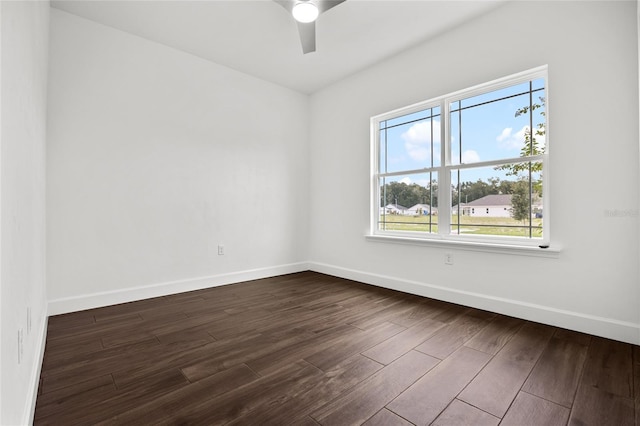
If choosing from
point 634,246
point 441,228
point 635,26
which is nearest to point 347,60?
point 441,228

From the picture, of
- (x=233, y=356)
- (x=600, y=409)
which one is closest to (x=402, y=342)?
(x=600, y=409)

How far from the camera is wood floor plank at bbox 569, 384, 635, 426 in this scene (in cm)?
136

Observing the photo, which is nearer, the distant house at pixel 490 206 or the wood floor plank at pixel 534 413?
the wood floor plank at pixel 534 413

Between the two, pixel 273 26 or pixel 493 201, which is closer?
pixel 493 201

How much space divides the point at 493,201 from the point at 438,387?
1.95 metres

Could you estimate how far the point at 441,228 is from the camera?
328 centimetres

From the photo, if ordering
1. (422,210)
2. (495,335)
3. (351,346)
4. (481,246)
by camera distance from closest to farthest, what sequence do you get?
(351,346), (495,335), (481,246), (422,210)

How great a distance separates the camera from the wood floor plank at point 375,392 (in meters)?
1.38

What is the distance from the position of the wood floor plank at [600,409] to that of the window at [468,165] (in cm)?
131

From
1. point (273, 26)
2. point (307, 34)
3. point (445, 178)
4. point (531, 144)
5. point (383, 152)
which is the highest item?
point (273, 26)

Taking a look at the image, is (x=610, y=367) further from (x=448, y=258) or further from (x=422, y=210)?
(x=422, y=210)

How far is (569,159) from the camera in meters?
2.40

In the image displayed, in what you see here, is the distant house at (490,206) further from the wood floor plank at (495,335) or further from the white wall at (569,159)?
the wood floor plank at (495,335)

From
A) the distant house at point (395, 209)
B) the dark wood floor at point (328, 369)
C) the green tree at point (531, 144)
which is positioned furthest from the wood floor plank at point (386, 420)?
the distant house at point (395, 209)
